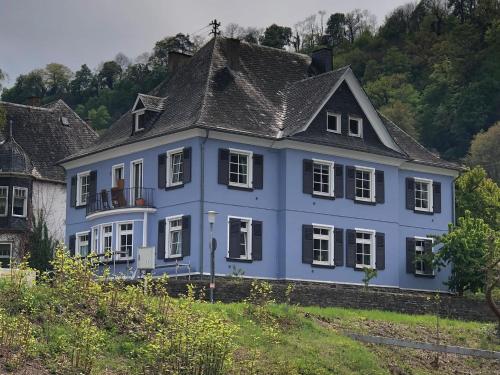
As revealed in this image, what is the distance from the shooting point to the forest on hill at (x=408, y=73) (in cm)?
11312

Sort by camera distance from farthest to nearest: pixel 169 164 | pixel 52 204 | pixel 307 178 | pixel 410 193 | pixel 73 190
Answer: pixel 52 204
pixel 73 190
pixel 410 193
pixel 307 178
pixel 169 164

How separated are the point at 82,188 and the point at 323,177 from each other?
12233mm

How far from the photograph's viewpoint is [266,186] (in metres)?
50.9

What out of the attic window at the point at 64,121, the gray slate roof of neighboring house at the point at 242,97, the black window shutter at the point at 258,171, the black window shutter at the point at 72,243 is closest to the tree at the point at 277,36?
the attic window at the point at 64,121

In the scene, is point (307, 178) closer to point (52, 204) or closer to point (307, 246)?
point (307, 246)

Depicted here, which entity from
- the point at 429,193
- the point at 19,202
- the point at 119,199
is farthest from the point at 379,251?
the point at 19,202

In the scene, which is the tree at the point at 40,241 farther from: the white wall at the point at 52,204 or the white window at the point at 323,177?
the white window at the point at 323,177

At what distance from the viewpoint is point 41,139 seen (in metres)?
71.4

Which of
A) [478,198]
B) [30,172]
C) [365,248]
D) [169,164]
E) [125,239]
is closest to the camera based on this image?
[169,164]

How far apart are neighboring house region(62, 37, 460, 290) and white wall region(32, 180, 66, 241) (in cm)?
878

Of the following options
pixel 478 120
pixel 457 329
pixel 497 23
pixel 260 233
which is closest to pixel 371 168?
pixel 260 233

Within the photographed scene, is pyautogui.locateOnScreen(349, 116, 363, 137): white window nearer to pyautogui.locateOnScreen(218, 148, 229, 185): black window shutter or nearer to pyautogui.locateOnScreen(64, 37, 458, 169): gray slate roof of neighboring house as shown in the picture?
pyautogui.locateOnScreen(64, 37, 458, 169): gray slate roof of neighboring house

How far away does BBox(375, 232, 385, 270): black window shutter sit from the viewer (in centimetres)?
5366

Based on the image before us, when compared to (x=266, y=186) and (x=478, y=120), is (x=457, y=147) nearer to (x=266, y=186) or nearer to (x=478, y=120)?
(x=478, y=120)
